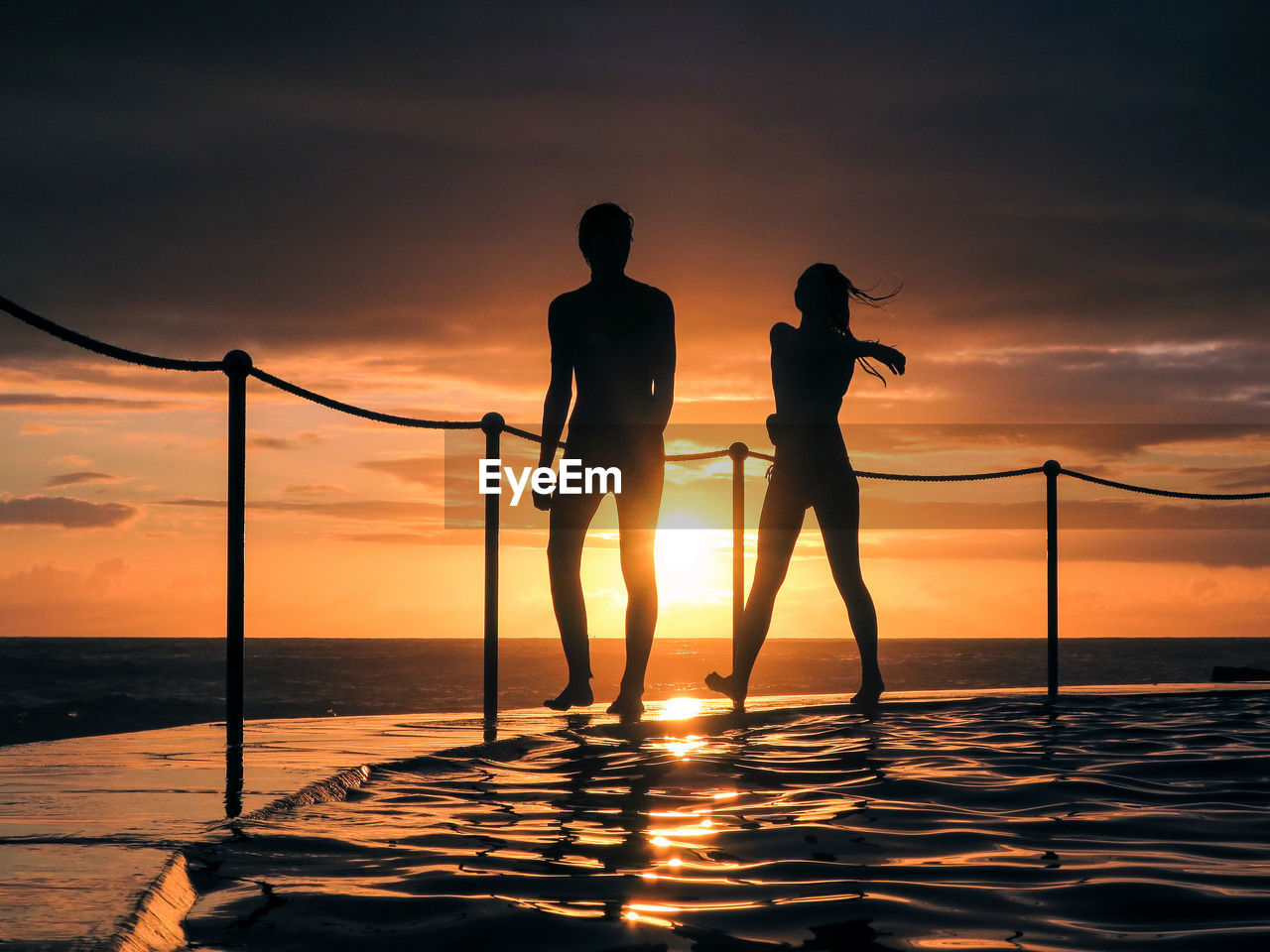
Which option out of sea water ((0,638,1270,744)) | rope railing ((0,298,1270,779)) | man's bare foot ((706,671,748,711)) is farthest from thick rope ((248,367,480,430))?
sea water ((0,638,1270,744))

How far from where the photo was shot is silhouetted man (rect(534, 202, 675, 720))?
16.4 feet

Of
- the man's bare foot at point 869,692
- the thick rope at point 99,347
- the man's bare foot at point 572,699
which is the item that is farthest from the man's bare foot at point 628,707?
the thick rope at point 99,347

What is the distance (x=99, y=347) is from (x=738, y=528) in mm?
3660

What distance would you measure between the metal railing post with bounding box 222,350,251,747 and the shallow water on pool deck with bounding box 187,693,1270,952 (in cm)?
95

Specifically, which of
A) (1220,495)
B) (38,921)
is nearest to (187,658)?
(1220,495)

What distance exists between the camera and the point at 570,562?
5043 millimetres

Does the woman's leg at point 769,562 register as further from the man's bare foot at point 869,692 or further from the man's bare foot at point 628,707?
the man's bare foot at point 628,707

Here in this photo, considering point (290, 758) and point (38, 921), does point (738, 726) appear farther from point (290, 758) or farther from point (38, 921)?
point (38, 921)

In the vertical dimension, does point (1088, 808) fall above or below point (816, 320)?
below

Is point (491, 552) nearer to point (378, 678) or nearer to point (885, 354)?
point (885, 354)

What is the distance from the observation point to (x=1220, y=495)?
27.1 ft

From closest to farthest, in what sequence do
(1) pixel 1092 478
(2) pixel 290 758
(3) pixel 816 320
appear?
(2) pixel 290 758 < (3) pixel 816 320 < (1) pixel 1092 478

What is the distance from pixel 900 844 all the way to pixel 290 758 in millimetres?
1934

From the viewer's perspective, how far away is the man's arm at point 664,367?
197 inches
